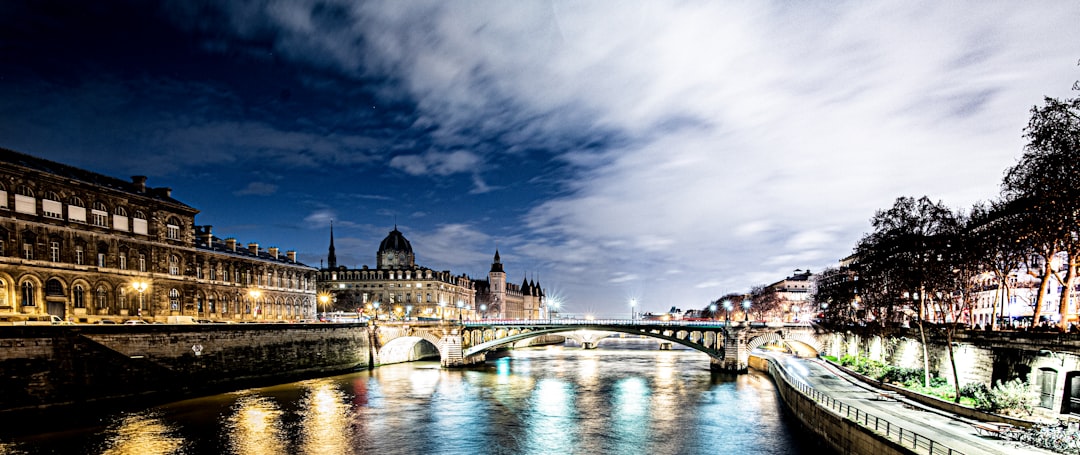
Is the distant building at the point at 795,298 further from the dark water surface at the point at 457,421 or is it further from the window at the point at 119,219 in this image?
the window at the point at 119,219

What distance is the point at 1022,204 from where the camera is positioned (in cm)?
3306

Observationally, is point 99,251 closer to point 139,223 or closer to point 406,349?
point 139,223

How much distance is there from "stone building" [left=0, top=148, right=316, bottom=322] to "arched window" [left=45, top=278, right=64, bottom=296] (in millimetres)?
71

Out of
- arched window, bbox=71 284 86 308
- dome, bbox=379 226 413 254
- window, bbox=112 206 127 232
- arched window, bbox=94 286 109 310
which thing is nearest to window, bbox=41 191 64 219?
window, bbox=112 206 127 232

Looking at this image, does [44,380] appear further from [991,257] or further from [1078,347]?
[991,257]

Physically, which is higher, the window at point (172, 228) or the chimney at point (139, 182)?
the chimney at point (139, 182)

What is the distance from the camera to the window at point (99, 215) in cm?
5462

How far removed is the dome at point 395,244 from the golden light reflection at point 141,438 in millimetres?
125898

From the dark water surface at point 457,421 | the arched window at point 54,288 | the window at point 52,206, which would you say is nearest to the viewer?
the dark water surface at point 457,421

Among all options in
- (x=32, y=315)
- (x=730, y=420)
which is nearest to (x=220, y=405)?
(x=32, y=315)

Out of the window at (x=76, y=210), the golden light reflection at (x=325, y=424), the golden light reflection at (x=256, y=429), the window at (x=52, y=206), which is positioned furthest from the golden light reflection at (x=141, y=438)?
the window at (x=76, y=210)

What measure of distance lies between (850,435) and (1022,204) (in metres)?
16.1

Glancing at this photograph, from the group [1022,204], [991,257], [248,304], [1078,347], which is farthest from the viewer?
[248,304]

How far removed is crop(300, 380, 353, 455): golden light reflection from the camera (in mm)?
35125
